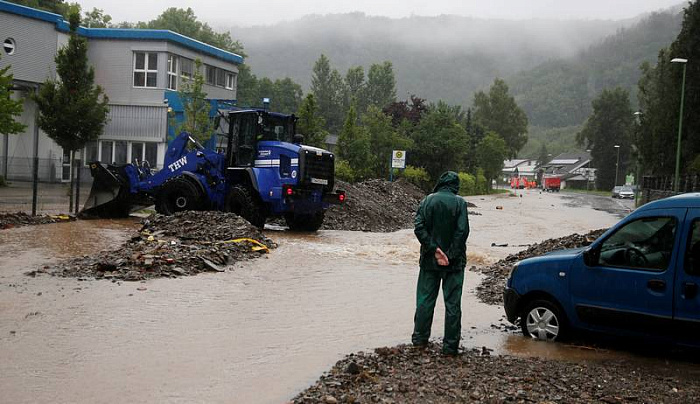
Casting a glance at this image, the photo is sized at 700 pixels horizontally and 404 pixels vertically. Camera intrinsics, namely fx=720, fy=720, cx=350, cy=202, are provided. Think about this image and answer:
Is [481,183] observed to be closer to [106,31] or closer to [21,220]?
[106,31]

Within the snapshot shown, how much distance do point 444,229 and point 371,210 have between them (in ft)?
65.0

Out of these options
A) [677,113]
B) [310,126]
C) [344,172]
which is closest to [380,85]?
[677,113]

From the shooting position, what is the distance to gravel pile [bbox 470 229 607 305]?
11743 millimetres

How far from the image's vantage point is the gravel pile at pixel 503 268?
11743 mm

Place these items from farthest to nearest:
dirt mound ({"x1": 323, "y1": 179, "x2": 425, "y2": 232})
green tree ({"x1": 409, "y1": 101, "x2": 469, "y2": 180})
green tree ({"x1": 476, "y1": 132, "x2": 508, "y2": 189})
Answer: green tree ({"x1": 476, "y1": 132, "x2": 508, "y2": 189}), green tree ({"x1": 409, "y1": 101, "x2": 469, "y2": 180}), dirt mound ({"x1": 323, "y1": 179, "x2": 425, "y2": 232})

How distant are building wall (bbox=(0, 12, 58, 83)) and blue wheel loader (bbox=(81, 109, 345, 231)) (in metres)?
17.9

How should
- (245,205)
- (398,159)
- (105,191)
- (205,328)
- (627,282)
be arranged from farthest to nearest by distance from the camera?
1. (398,159)
2. (105,191)
3. (245,205)
4. (205,328)
5. (627,282)

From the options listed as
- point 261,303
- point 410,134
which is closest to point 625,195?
point 410,134

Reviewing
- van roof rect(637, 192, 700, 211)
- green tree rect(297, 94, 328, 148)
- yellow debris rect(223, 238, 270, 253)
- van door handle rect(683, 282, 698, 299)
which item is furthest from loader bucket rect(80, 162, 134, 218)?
van door handle rect(683, 282, 698, 299)

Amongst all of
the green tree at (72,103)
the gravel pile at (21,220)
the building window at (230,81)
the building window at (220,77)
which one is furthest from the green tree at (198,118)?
the building window at (230,81)

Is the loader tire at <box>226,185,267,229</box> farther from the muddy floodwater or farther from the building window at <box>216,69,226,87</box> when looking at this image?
the building window at <box>216,69,226,87</box>

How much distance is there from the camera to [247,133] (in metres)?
21.2

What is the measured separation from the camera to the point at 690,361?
25.3 feet

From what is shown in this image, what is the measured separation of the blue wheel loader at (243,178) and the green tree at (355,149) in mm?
21970
